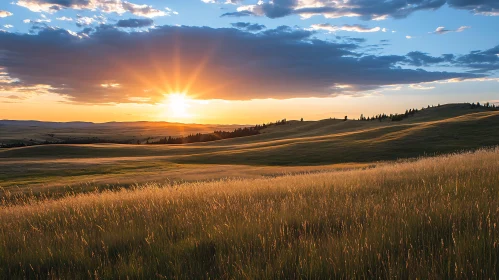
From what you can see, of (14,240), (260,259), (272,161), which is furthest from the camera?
(272,161)

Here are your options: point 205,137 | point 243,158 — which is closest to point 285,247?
point 243,158

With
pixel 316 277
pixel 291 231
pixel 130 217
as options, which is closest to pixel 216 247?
pixel 291 231

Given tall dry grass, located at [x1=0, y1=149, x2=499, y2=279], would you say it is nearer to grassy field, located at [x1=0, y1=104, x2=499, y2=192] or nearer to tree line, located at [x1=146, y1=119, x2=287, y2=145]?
grassy field, located at [x1=0, y1=104, x2=499, y2=192]

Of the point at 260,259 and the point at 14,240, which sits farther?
the point at 14,240

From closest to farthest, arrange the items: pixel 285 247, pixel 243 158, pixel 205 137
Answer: pixel 285 247 < pixel 243 158 < pixel 205 137

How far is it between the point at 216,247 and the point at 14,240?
3990mm

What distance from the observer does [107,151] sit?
57188mm

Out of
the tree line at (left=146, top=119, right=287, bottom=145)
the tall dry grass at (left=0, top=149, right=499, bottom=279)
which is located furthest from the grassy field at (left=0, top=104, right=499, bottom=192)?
the tree line at (left=146, top=119, right=287, bottom=145)

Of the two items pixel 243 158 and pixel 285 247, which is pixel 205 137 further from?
pixel 285 247

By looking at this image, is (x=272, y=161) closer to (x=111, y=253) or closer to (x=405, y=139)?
(x=405, y=139)

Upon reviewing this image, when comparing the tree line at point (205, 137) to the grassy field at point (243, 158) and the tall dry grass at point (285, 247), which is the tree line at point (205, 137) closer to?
the grassy field at point (243, 158)

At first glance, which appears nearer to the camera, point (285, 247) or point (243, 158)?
point (285, 247)

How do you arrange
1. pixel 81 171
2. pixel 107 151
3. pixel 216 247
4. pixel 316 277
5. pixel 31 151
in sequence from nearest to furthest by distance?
pixel 316 277 < pixel 216 247 < pixel 81 171 < pixel 31 151 < pixel 107 151

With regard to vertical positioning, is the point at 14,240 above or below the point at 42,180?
above
